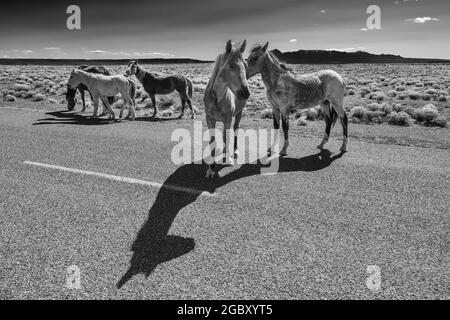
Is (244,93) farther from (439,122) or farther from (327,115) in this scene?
(439,122)

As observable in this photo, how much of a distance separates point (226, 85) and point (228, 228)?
2766 mm

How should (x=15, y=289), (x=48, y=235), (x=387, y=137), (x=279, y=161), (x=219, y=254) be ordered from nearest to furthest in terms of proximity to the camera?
(x=15, y=289) → (x=219, y=254) → (x=48, y=235) → (x=279, y=161) → (x=387, y=137)

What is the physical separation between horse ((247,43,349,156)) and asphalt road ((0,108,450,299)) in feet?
4.21

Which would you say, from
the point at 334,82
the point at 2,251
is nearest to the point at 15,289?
the point at 2,251

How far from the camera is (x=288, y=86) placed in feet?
→ 26.3

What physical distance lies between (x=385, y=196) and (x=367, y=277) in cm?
245

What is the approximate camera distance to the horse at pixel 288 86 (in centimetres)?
781

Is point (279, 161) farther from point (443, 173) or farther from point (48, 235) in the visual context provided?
point (48, 235)

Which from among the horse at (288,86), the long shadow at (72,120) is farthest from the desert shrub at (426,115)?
the long shadow at (72,120)

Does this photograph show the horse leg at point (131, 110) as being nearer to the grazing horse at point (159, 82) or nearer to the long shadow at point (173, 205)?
the grazing horse at point (159, 82)

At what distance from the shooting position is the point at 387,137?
961 centimetres

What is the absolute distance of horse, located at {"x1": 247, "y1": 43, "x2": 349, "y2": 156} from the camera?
781 cm

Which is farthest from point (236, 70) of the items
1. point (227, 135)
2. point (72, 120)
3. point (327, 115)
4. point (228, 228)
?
point (72, 120)
